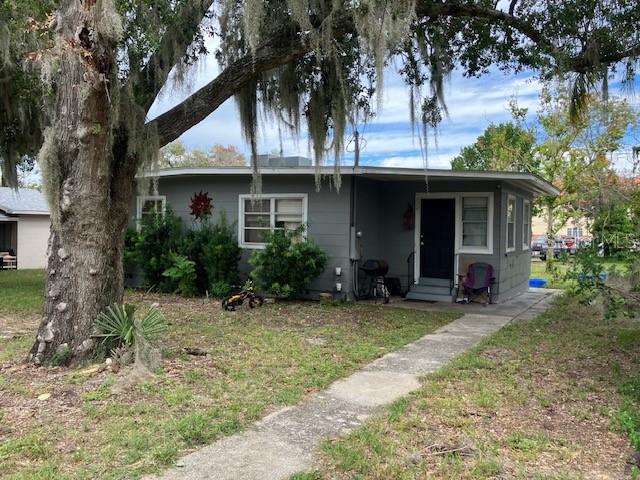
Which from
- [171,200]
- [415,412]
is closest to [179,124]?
[415,412]

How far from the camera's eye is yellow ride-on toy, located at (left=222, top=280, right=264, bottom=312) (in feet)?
29.9

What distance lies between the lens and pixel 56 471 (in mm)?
3109

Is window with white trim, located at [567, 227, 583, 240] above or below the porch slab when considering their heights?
above

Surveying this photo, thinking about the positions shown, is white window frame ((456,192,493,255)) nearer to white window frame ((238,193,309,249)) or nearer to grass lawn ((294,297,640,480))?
white window frame ((238,193,309,249))

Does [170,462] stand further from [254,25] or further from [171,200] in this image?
[171,200]

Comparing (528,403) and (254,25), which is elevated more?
(254,25)

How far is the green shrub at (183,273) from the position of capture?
1058 cm

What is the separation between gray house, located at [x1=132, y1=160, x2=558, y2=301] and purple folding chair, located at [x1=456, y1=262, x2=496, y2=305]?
0.20 metres

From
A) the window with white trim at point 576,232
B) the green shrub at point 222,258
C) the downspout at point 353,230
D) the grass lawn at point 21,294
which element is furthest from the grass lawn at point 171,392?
the window with white trim at point 576,232

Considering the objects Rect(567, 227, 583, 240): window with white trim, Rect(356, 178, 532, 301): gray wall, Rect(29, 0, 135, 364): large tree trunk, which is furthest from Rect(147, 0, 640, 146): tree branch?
Rect(567, 227, 583, 240): window with white trim

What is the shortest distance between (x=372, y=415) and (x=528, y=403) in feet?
4.33

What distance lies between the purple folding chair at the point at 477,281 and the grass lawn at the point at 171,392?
271 centimetres

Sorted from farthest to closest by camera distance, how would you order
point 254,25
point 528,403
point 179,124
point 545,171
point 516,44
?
point 545,171, point 516,44, point 179,124, point 254,25, point 528,403

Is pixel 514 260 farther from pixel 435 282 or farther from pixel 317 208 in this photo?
pixel 317 208
